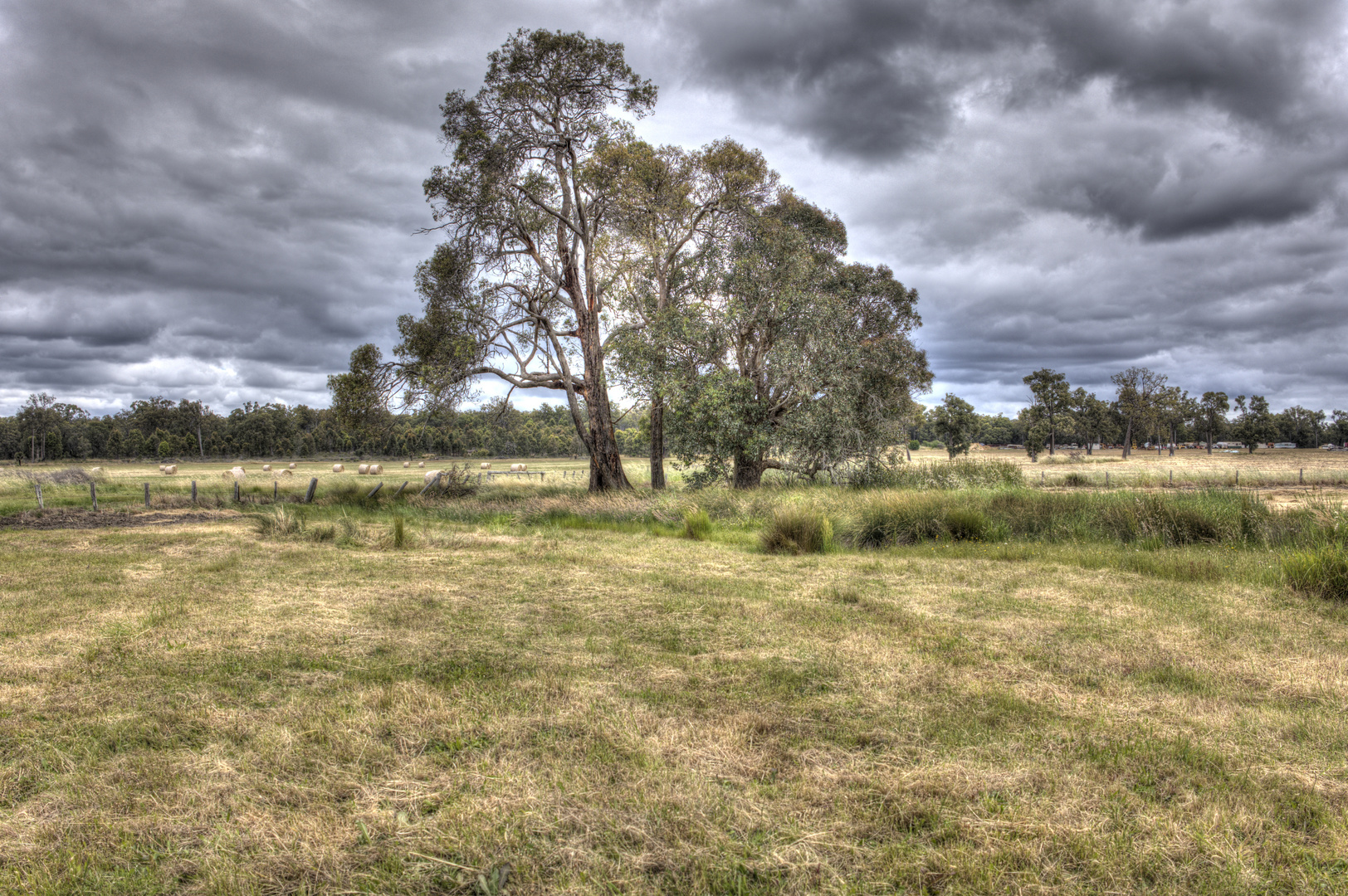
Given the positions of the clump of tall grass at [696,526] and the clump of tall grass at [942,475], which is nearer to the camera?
the clump of tall grass at [696,526]

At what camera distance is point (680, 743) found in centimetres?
340

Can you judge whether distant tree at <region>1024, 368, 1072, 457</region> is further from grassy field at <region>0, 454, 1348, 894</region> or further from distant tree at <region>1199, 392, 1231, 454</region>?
grassy field at <region>0, 454, 1348, 894</region>

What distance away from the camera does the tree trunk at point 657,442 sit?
64.1ft

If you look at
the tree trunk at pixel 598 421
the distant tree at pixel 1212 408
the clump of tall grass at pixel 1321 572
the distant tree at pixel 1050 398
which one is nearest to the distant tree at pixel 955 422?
the distant tree at pixel 1050 398

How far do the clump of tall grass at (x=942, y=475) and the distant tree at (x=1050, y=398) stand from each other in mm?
57571

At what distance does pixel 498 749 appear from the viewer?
338 centimetres

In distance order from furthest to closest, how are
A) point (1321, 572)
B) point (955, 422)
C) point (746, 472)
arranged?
point (955, 422), point (746, 472), point (1321, 572)

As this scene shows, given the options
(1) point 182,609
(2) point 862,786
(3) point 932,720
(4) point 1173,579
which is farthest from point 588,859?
(4) point 1173,579

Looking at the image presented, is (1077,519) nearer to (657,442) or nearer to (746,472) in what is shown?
(746,472)

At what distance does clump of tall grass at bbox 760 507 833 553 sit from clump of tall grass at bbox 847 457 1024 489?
7648 millimetres

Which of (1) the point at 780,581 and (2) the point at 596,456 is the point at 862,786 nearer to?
(1) the point at 780,581

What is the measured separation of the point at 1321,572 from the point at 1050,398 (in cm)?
7479

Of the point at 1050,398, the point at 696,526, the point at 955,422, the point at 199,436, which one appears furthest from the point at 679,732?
the point at 199,436

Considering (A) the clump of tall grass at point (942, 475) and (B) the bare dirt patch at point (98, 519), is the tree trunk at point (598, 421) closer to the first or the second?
(A) the clump of tall grass at point (942, 475)
